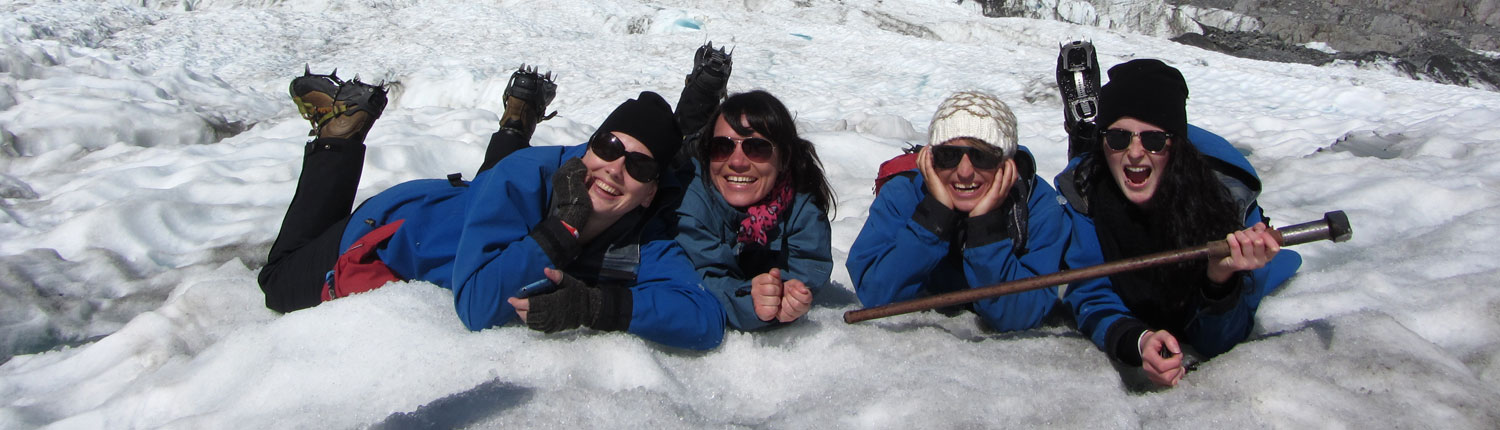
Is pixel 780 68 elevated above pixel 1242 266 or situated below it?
below

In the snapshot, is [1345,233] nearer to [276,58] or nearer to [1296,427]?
[1296,427]

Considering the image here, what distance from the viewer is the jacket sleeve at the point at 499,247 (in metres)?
2.08

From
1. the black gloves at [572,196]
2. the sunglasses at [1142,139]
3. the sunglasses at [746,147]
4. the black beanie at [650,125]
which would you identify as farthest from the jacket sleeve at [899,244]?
the black gloves at [572,196]

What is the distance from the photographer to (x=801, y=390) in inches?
82.5

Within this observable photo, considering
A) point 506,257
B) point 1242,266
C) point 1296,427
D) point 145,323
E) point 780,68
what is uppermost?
point 1242,266

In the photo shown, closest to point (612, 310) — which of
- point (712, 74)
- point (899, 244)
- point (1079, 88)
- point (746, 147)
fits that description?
point (746, 147)

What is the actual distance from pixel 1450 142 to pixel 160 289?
574cm

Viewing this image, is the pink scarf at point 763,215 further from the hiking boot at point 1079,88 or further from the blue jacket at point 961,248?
the hiking boot at point 1079,88

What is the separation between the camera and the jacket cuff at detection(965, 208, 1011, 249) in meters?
2.14

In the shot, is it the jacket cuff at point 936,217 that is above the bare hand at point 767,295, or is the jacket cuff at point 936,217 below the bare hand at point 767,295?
above

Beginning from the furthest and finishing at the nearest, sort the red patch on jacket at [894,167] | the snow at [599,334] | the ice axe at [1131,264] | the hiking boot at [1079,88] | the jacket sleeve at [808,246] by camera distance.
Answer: the hiking boot at [1079,88]
the red patch on jacket at [894,167]
the jacket sleeve at [808,246]
the snow at [599,334]
the ice axe at [1131,264]

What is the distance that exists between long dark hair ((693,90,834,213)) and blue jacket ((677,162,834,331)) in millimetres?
51

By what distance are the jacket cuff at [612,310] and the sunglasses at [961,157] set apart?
0.86 m

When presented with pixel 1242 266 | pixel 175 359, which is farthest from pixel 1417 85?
pixel 175 359
